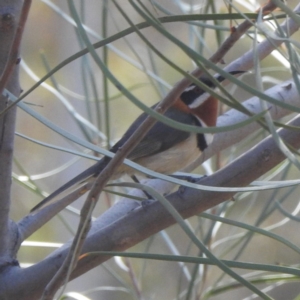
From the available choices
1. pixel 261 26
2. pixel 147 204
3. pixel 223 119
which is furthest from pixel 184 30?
pixel 261 26

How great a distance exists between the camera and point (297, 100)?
3.05 feet

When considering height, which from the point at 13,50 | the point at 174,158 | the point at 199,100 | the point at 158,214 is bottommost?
the point at 158,214

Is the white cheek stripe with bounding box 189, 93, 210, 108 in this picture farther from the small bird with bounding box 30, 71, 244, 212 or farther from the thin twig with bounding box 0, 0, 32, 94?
the thin twig with bounding box 0, 0, 32, 94

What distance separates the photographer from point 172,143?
53.9 inches

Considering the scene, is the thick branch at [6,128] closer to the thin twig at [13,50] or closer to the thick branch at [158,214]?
the thick branch at [158,214]

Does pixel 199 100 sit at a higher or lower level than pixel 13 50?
higher

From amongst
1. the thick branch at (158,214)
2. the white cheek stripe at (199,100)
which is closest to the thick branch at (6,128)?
the thick branch at (158,214)

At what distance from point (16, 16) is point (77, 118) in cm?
41

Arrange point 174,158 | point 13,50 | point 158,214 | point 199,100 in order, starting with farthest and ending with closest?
point 199,100, point 174,158, point 158,214, point 13,50

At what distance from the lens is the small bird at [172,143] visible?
1169 millimetres

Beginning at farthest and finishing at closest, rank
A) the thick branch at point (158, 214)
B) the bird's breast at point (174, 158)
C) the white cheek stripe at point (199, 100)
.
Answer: the white cheek stripe at point (199, 100) < the bird's breast at point (174, 158) < the thick branch at point (158, 214)

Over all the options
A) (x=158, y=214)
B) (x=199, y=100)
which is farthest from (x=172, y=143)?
(x=158, y=214)

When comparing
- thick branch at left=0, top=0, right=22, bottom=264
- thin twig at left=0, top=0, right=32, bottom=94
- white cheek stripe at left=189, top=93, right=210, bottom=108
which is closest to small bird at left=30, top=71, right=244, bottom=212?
white cheek stripe at left=189, top=93, right=210, bottom=108

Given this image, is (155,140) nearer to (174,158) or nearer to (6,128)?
(174,158)
